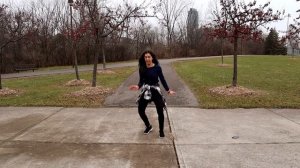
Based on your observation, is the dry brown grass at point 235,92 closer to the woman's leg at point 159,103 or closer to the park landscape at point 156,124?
the park landscape at point 156,124

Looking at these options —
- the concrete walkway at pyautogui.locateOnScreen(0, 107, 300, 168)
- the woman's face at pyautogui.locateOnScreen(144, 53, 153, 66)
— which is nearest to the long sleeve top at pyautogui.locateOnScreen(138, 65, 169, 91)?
the woman's face at pyautogui.locateOnScreen(144, 53, 153, 66)

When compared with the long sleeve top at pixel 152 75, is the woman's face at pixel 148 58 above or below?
above

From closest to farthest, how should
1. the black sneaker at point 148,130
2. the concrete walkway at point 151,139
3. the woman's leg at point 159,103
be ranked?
1. the concrete walkway at point 151,139
2. the woman's leg at point 159,103
3. the black sneaker at point 148,130

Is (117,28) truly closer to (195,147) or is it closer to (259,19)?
(259,19)

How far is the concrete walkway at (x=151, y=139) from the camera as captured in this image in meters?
4.58

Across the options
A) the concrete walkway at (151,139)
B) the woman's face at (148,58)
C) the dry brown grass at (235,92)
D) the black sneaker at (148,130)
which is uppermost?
the woman's face at (148,58)

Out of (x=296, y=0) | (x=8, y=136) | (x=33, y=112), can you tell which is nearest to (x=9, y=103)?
(x=33, y=112)

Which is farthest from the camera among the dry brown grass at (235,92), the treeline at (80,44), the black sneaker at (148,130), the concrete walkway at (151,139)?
the treeline at (80,44)

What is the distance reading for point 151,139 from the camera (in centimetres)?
562

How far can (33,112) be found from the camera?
321 inches

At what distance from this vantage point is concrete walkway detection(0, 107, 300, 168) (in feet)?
15.0

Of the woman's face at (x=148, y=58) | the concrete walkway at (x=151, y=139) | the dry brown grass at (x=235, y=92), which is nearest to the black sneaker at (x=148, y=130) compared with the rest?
the concrete walkway at (x=151, y=139)

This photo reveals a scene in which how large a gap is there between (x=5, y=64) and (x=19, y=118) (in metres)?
21.9

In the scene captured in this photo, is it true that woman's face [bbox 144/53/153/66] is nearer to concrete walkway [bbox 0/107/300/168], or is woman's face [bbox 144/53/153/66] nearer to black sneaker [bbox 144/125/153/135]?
black sneaker [bbox 144/125/153/135]
